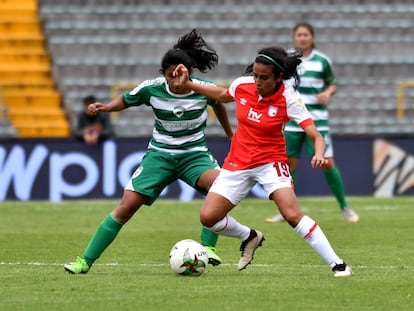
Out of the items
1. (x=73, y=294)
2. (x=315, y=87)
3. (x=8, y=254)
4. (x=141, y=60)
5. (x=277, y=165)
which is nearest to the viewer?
(x=73, y=294)

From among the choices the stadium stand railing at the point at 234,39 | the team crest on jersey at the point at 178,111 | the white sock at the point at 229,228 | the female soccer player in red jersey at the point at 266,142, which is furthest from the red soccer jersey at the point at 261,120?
the stadium stand railing at the point at 234,39

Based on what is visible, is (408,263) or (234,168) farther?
(408,263)

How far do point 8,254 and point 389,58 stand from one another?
1326 cm

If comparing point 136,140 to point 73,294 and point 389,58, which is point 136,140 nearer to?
point 389,58

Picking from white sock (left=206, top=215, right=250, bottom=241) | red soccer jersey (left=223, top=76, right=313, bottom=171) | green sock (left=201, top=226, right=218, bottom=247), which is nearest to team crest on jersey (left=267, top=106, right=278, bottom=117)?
red soccer jersey (left=223, top=76, right=313, bottom=171)

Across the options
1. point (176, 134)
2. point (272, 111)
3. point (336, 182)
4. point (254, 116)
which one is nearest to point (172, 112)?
point (176, 134)

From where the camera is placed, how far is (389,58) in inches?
877

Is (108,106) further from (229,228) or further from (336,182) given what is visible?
(336,182)

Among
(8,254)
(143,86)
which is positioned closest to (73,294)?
(143,86)

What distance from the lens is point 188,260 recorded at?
864 centimetres

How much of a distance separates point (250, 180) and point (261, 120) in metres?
0.48

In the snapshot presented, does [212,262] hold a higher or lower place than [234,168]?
lower

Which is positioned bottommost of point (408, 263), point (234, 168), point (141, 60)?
point (141, 60)

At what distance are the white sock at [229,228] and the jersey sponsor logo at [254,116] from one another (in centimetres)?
81
